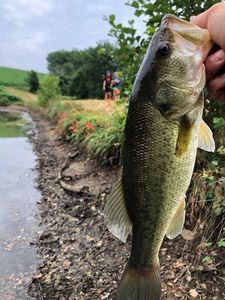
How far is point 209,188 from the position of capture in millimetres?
4820

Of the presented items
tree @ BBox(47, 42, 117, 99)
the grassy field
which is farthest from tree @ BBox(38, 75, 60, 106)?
tree @ BBox(47, 42, 117, 99)

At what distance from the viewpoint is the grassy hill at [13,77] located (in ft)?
160

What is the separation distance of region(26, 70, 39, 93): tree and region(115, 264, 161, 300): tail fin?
44.1 meters

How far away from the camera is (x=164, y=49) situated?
1.78 m

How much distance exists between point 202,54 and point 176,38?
0.12m

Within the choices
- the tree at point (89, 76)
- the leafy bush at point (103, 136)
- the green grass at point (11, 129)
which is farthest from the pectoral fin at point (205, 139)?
the tree at point (89, 76)

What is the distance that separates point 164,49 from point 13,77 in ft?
184

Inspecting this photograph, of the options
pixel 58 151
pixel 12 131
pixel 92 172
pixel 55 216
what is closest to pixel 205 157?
pixel 55 216

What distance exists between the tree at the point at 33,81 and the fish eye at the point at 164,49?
44.3m

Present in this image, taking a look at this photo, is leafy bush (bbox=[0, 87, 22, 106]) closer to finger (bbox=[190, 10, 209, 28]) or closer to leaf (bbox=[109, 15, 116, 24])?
leaf (bbox=[109, 15, 116, 24])

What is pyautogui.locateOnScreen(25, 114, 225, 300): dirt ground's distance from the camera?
409cm

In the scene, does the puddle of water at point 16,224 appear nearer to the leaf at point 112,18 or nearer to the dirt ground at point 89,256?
the dirt ground at point 89,256

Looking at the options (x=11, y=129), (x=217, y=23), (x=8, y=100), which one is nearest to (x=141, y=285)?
(x=217, y=23)

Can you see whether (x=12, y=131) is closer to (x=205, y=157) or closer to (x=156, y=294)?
(x=205, y=157)
